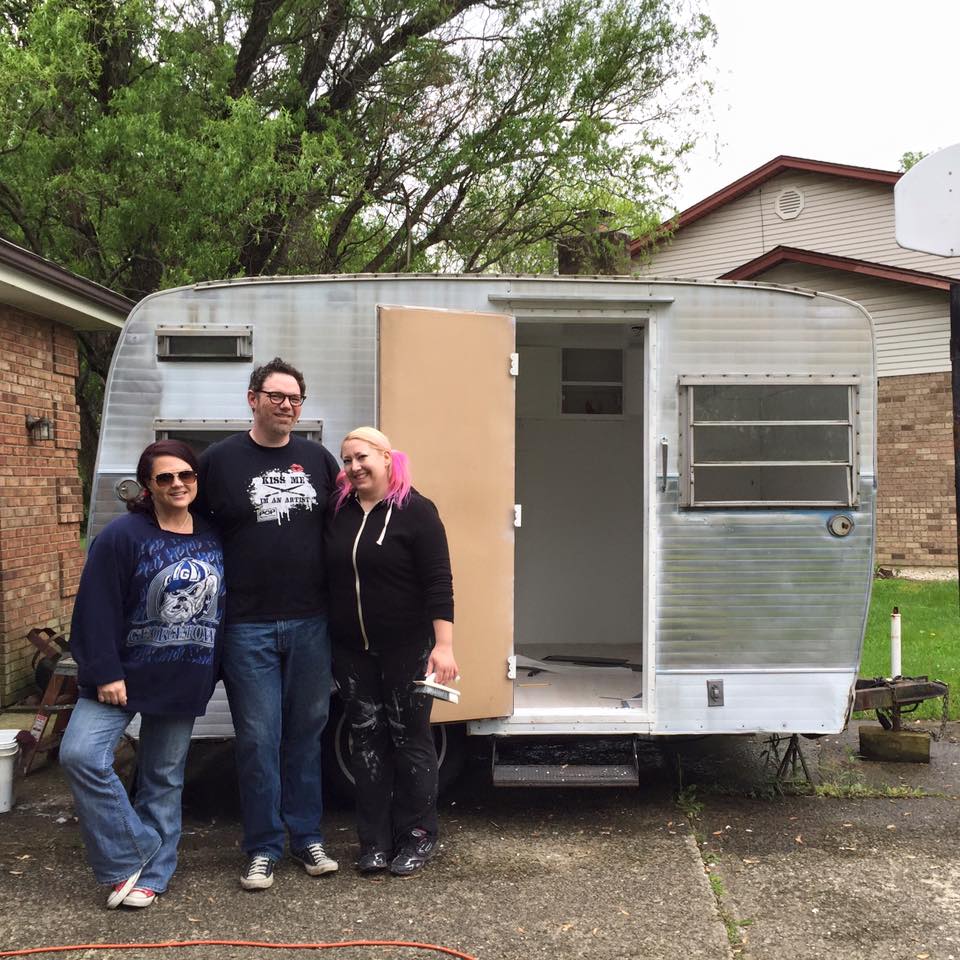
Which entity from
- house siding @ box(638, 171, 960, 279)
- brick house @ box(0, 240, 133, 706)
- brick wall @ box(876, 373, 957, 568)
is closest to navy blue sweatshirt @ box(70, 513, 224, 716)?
brick house @ box(0, 240, 133, 706)

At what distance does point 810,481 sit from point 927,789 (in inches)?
75.7

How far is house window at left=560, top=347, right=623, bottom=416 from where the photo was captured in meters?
7.40

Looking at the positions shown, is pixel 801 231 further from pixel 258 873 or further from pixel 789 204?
pixel 258 873

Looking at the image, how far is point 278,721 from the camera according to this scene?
409cm

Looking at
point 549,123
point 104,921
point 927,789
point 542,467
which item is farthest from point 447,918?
point 549,123

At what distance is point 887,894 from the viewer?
4.03 meters

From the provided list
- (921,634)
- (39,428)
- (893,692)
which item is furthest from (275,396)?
(921,634)

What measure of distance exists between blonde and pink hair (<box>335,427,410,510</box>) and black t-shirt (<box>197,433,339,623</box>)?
16 centimetres

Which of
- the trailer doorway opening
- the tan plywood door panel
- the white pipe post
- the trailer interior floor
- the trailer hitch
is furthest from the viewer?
the trailer doorway opening

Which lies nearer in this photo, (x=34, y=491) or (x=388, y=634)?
(x=388, y=634)

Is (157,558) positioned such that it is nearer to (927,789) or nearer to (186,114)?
(927,789)

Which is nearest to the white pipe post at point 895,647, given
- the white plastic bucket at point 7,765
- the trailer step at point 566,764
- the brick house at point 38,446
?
the trailer step at point 566,764

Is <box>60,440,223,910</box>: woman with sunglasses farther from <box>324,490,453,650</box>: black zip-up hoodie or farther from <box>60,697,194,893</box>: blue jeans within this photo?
<box>324,490,453,650</box>: black zip-up hoodie

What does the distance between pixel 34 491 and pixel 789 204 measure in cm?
1477
